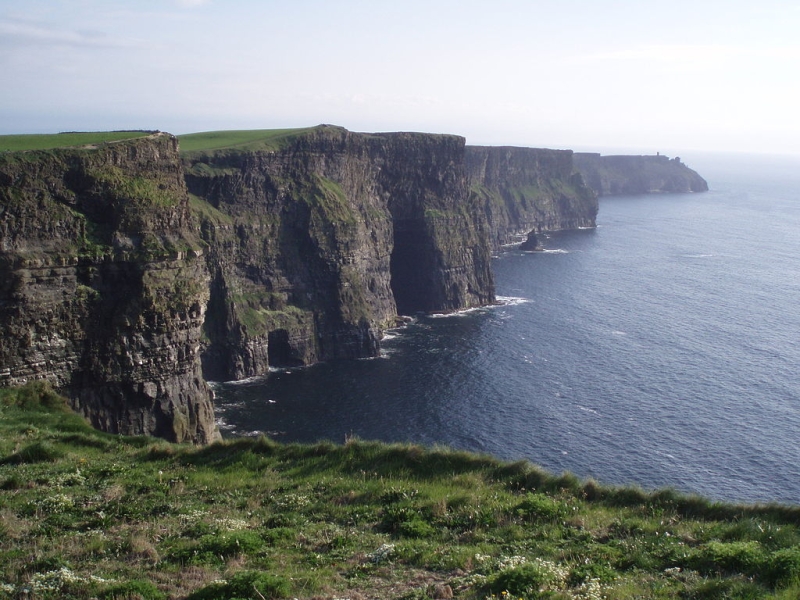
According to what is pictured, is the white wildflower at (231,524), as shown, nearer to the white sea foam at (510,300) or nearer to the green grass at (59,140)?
the green grass at (59,140)

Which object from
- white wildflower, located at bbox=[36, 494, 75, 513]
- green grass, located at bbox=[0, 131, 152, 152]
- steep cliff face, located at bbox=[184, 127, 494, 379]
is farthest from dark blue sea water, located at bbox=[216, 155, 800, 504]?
white wildflower, located at bbox=[36, 494, 75, 513]

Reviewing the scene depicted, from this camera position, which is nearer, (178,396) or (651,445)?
A: (178,396)

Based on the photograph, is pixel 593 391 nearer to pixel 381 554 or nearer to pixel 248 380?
pixel 248 380

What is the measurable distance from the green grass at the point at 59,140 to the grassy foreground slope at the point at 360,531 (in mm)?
44402

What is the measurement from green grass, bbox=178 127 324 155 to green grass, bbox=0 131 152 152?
25.4 meters

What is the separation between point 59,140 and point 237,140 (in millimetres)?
47710

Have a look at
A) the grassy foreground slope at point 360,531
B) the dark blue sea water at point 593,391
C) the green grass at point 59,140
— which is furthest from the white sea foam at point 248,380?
the grassy foreground slope at point 360,531

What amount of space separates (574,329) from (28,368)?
276 feet

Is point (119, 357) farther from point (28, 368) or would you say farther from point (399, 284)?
point (399, 284)

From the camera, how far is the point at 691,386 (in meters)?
91.9

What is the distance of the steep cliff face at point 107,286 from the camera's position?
59781mm

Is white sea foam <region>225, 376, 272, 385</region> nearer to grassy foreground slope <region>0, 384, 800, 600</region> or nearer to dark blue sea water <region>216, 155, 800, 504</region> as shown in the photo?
dark blue sea water <region>216, 155, 800, 504</region>

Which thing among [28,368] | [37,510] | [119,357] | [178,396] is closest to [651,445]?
[178,396]

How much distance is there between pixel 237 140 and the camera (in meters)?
119
